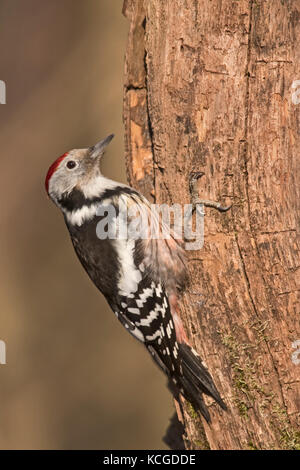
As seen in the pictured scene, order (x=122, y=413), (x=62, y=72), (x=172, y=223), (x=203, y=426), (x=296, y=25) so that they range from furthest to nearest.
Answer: (x=122, y=413)
(x=62, y=72)
(x=172, y=223)
(x=203, y=426)
(x=296, y=25)

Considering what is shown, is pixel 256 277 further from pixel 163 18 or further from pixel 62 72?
pixel 62 72

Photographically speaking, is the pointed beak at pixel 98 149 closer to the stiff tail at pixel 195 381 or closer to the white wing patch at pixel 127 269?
the white wing patch at pixel 127 269

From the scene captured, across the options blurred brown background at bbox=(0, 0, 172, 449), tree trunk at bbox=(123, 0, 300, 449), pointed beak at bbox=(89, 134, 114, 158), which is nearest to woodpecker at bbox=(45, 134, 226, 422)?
pointed beak at bbox=(89, 134, 114, 158)

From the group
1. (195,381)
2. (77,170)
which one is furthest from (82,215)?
(195,381)

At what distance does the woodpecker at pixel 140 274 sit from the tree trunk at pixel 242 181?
0.14 metres

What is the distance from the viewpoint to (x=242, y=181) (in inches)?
122

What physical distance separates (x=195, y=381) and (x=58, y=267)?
3.21 metres

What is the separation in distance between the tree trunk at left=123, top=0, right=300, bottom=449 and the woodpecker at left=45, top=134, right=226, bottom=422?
0.45ft

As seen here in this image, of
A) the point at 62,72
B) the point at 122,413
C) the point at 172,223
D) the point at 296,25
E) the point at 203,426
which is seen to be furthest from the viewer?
the point at 122,413

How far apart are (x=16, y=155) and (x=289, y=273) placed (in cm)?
373

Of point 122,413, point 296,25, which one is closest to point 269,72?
point 296,25

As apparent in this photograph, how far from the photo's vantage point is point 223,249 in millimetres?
3148

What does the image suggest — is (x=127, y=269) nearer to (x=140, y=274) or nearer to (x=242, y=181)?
(x=140, y=274)

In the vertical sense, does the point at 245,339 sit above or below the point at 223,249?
below
